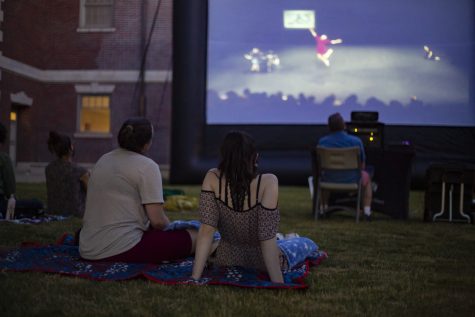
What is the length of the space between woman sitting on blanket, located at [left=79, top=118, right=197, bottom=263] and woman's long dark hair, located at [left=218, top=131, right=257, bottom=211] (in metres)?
0.50

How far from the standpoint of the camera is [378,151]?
7422 millimetres

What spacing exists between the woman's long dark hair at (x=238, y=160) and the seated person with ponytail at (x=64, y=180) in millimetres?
3159

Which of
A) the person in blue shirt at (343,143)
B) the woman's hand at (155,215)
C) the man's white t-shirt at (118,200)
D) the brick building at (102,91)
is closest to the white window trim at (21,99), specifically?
the brick building at (102,91)

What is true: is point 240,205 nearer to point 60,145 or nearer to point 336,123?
point 60,145

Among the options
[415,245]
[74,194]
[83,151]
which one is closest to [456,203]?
[415,245]

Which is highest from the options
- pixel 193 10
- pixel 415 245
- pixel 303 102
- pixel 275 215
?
pixel 193 10

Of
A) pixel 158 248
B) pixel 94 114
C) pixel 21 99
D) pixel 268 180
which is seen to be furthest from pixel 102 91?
pixel 268 180

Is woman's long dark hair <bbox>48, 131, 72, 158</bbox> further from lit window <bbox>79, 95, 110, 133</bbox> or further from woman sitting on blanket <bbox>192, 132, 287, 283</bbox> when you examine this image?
lit window <bbox>79, 95, 110, 133</bbox>

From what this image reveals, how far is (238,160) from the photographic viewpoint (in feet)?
9.61

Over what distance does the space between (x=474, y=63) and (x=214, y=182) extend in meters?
11.1

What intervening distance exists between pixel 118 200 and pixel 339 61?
1028cm

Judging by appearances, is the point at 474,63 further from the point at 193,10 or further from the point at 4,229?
the point at 4,229

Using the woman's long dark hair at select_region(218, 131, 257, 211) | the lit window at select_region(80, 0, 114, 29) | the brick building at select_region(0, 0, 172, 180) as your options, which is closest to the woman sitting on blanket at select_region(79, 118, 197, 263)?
the woman's long dark hair at select_region(218, 131, 257, 211)

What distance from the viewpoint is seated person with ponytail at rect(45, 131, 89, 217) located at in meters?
5.73
